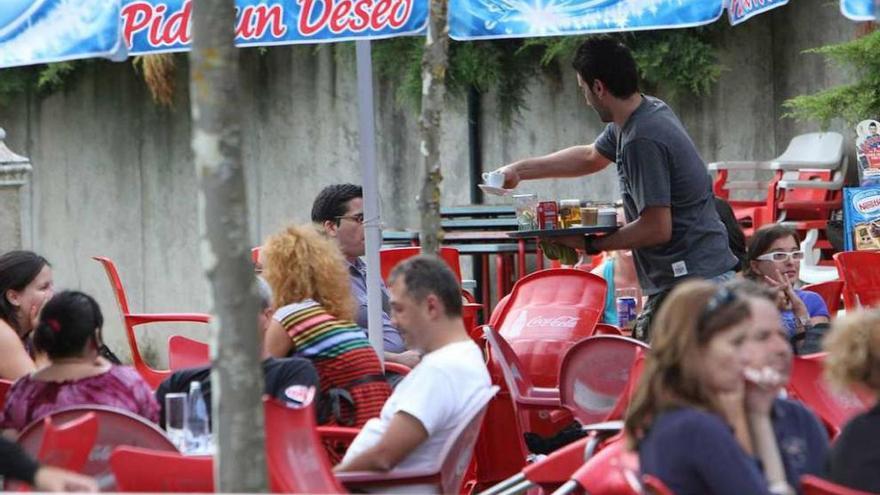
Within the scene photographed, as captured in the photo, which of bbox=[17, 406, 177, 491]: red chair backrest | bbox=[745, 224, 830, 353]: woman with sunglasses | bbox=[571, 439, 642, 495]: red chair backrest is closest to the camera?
bbox=[571, 439, 642, 495]: red chair backrest

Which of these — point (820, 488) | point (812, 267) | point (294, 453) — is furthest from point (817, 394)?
point (812, 267)

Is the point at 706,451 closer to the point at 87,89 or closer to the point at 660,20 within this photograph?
the point at 660,20

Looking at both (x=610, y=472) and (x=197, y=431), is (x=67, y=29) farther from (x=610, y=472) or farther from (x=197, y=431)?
(x=610, y=472)

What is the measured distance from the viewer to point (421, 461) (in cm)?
485

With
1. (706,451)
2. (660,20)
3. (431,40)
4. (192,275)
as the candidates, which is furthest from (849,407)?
(192,275)

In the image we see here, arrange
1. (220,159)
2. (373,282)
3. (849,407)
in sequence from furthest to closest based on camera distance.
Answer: (373,282) < (849,407) < (220,159)

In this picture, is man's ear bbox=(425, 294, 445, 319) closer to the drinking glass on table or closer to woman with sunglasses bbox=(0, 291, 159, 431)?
the drinking glass on table

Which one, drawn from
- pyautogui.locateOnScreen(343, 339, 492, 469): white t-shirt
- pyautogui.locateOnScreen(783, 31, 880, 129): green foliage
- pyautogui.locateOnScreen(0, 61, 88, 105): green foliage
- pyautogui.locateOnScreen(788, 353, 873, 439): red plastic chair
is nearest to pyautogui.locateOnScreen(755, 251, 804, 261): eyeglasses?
pyautogui.locateOnScreen(788, 353, 873, 439): red plastic chair

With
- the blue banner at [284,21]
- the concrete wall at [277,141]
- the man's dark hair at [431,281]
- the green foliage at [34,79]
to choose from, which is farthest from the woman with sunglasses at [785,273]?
the green foliage at [34,79]

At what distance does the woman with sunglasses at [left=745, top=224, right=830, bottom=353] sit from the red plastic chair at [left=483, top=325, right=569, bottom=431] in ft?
3.49

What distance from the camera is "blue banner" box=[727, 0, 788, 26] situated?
6.71 metres

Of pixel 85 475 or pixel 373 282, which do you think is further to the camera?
pixel 373 282

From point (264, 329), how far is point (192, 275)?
9361 mm

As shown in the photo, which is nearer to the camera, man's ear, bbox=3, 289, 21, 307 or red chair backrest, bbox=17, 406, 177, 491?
red chair backrest, bbox=17, 406, 177, 491
